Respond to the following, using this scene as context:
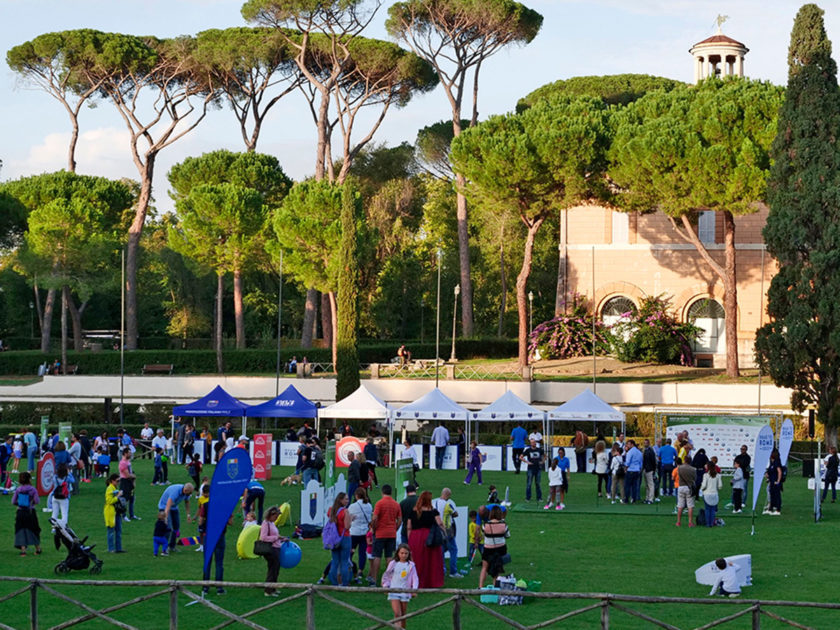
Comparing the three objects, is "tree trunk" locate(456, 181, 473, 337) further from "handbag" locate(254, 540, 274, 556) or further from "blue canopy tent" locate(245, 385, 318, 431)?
"handbag" locate(254, 540, 274, 556)

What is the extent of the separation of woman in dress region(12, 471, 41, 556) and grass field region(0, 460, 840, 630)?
0.25 m

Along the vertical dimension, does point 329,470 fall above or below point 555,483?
above

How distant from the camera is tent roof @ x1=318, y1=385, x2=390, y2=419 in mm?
31062

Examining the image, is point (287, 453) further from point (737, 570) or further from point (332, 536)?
point (737, 570)

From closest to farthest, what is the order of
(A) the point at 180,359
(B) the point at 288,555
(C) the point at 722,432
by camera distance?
(B) the point at 288,555 < (C) the point at 722,432 < (A) the point at 180,359

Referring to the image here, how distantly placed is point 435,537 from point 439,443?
1671cm

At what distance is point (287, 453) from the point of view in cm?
3164

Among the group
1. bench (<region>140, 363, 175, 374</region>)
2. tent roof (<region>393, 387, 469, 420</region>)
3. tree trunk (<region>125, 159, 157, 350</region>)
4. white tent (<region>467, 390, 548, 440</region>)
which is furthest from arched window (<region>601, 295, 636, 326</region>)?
tree trunk (<region>125, 159, 157, 350</region>)

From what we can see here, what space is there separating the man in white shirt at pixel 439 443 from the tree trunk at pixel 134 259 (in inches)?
1081

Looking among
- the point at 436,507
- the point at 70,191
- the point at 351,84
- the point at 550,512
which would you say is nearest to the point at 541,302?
the point at 351,84

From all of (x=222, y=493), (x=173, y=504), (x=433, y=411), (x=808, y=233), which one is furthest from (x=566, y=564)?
(x=808, y=233)

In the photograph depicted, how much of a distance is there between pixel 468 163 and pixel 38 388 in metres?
18.8

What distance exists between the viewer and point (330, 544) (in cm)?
1450

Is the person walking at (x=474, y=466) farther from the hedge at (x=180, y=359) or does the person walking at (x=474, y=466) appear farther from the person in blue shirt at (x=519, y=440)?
the hedge at (x=180, y=359)
